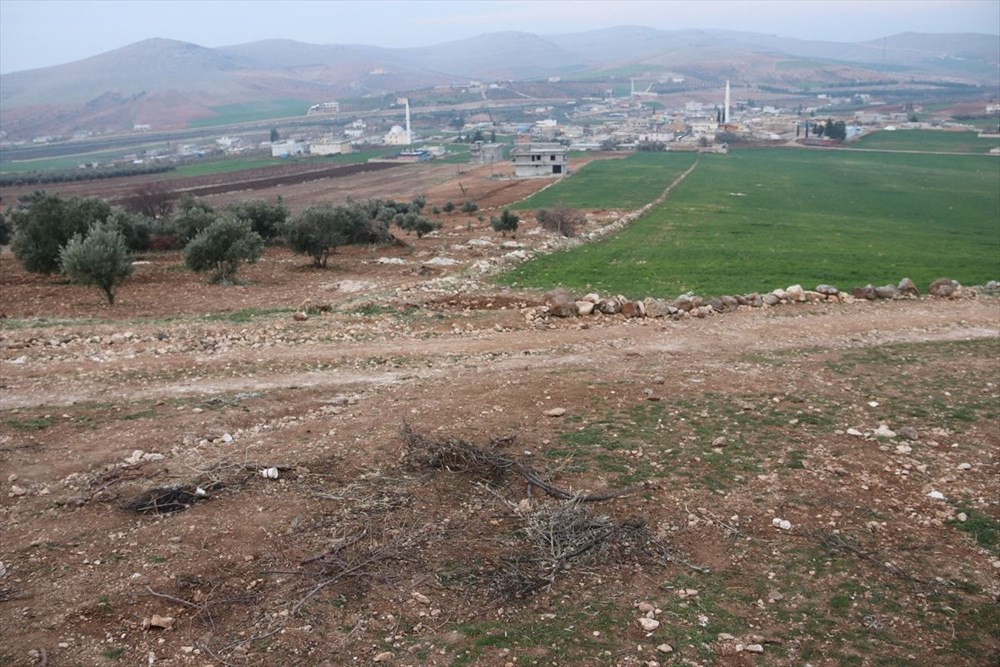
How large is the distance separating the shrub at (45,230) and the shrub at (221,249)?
485 centimetres

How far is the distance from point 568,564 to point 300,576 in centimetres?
267

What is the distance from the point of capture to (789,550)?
26.5ft

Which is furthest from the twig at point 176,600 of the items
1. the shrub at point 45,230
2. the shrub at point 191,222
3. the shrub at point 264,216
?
the shrub at point 264,216

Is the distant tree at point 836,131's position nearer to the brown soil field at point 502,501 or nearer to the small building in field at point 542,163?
the small building in field at point 542,163

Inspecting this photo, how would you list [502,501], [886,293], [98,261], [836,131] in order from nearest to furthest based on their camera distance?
[502,501], [886,293], [98,261], [836,131]

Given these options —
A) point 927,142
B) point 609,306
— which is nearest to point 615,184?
point 609,306

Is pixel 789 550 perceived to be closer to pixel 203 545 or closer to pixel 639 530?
pixel 639 530

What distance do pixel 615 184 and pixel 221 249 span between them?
54.6 metres

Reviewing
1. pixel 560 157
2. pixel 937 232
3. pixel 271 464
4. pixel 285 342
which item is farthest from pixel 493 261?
pixel 560 157

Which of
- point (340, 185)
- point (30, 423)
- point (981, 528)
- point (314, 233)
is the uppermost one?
point (314, 233)

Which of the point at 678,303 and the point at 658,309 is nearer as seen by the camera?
the point at 658,309

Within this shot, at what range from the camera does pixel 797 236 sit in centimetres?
4247

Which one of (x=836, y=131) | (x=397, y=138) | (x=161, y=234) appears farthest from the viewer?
(x=397, y=138)

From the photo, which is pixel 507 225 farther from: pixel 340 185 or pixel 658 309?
pixel 340 185
